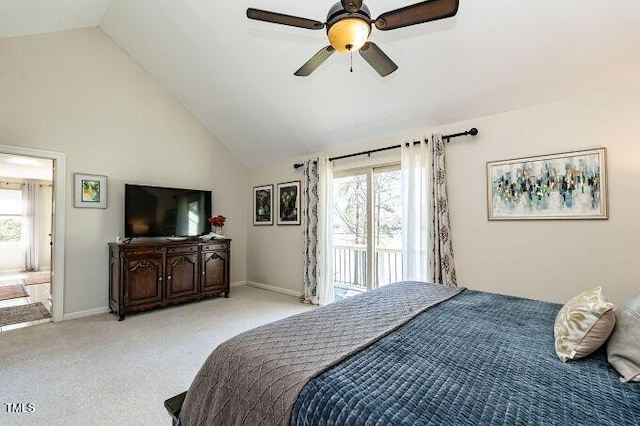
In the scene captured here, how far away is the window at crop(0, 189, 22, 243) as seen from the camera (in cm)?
660

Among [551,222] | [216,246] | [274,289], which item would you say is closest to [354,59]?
[551,222]

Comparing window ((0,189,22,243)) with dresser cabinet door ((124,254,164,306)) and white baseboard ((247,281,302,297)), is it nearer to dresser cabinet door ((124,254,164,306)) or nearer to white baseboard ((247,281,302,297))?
dresser cabinet door ((124,254,164,306))

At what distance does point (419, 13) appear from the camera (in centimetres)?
165

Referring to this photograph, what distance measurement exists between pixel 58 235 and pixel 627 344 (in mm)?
5089

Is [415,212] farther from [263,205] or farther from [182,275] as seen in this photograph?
[182,275]

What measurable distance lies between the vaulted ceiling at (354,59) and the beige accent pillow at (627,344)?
7.06ft

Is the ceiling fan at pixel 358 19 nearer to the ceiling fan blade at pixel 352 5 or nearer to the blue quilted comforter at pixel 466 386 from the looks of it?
the ceiling fan blade at pixel 352 5

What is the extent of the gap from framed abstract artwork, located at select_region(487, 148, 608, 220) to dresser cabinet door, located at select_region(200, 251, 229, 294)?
383cm

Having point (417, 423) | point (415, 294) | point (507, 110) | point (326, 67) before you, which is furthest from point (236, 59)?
point (417, 423)

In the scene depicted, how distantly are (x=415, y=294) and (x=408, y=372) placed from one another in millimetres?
1113

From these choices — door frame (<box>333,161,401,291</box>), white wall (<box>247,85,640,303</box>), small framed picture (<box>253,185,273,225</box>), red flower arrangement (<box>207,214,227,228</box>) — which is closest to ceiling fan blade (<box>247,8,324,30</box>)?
white wall (<box>247,85,640,303</box>)

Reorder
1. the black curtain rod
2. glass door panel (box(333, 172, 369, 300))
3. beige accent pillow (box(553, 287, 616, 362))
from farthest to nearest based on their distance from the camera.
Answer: glass door panel (box(333, 172, 369, 300))
the black curtain rod
beige accent pillow (box(553, 287, 616, 362))

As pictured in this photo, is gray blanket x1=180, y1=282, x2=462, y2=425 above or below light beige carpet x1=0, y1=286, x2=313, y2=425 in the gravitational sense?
above

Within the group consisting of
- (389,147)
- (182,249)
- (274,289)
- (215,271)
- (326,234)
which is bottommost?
(274,289)
